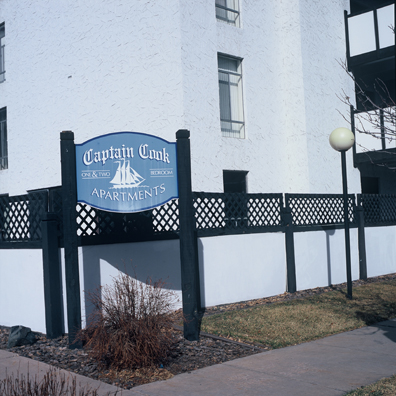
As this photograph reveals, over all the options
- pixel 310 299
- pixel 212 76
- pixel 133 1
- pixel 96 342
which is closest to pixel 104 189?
pixel 96 342

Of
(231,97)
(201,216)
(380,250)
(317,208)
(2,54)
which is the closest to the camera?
(201,216)

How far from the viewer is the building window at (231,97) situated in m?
12.6

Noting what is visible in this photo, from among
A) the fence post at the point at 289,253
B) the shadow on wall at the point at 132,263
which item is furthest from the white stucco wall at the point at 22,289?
the fence post at the point at 289,253

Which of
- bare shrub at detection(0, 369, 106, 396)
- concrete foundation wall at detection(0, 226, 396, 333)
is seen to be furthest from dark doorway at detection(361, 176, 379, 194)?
bare shrub at detection(0, 369, 106, 396)

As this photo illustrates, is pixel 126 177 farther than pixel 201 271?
No

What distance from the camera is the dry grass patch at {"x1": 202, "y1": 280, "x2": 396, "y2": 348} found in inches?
281

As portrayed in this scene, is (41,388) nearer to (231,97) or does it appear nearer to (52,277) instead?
(52,277)

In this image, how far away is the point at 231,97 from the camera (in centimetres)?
1285

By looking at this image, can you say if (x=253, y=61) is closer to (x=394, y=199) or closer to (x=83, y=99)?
(x=83, y=99)

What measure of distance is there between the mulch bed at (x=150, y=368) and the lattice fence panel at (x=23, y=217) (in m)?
1.56

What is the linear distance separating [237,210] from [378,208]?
528 cm

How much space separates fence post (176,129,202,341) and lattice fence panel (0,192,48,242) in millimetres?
2101

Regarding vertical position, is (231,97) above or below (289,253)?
above

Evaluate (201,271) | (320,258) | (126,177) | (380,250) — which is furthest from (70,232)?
(380,250)
